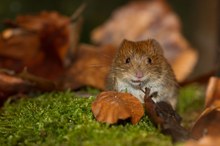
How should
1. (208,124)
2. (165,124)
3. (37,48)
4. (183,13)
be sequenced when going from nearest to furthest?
(165,124)
(208,124)
(37,48)
(183,13)

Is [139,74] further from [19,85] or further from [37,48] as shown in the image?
[37,48]

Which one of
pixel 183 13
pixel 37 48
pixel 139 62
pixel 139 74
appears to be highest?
pixel 183 13

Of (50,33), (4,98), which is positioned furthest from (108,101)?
(50,33)

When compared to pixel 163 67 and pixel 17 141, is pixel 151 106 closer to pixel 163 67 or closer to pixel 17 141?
pixel 17 141

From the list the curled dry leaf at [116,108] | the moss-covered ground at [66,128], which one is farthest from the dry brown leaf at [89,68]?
the curled dry leaf at [116,108]

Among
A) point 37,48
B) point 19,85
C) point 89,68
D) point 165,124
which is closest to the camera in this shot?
point 165,124

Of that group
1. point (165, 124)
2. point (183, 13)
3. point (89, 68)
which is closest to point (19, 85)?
point (89, 68)

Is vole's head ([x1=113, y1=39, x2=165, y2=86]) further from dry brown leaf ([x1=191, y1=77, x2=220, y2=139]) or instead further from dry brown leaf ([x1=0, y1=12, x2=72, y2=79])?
dry brown leaf ([x1=0, y1=12, x2=72, y2=79])

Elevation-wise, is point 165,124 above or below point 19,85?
below
